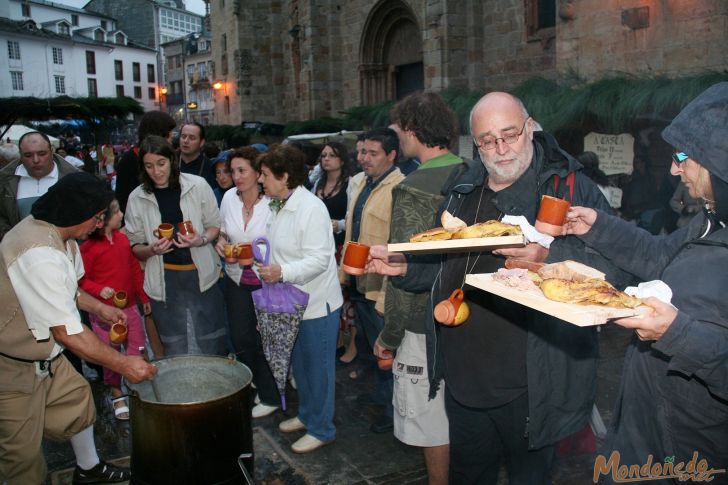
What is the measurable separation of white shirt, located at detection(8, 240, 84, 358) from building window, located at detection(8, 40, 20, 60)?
6482 cm

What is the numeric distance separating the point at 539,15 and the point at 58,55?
6358 cm

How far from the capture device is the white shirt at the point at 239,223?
4.84m

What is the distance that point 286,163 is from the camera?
434 centimetres

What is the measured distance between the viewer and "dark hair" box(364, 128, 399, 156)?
4746 mm

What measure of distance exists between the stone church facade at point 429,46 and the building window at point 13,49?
3745 centimetres

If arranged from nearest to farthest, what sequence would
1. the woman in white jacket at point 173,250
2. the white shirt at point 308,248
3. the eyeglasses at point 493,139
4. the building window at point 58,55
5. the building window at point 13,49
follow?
1. the eyeglasses at point 493,139
2. the white shirt at point 308,248
3. the woman in white jacket at point 173,250
4. the building window at point 13,49
5. the building window at point 58,55

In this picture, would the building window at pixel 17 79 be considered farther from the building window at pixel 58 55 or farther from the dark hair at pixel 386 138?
the dark hair at pixel 386 138

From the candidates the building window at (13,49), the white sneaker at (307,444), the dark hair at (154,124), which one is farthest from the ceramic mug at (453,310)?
the building window at (13,49)

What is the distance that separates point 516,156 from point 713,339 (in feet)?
3.84

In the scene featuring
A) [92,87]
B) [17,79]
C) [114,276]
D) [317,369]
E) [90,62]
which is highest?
[90,62]

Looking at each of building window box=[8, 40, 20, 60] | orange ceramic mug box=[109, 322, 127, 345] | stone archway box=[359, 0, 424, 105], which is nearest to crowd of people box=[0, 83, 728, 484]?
orange ceramic mug box=[109, 322, 127, 345]

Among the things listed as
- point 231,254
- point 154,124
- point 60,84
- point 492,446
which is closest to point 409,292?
point 492,446

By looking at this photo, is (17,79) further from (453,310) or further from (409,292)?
(453,310)

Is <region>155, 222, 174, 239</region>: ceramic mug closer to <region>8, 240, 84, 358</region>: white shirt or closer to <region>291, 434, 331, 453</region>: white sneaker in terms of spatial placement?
<region>8, 240, 84, 358</region>: white shirt
